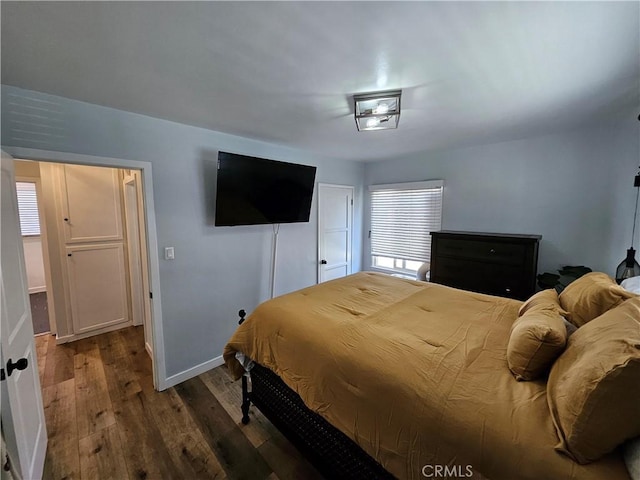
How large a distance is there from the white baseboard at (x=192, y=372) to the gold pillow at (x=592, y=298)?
9.84ft

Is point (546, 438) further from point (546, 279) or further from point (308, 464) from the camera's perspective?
point (546, 279)

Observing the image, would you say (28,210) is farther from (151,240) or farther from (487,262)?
(487,262)

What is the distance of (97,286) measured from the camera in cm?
341

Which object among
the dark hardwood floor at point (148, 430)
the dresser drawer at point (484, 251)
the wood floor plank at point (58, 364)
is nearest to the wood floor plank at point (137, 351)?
the dark hardwood floor at point (148, 430)

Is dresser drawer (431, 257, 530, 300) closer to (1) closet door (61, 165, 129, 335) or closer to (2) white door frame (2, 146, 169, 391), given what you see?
(2) white door frame (2, 146, 169, 391)

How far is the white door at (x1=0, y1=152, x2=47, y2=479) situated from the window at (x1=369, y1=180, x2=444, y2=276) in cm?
389

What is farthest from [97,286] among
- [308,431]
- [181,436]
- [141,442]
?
[308,431]

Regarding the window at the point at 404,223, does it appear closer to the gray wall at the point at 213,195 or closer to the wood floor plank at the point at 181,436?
the gray wall at the point at 213,195

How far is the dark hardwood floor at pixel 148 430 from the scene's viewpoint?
167 cm

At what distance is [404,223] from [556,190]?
1.74 metres

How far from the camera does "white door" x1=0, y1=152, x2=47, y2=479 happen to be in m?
1.22

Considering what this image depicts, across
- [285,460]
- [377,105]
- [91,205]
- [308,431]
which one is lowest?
[285,460]

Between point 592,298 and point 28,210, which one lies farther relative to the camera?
point 28,210

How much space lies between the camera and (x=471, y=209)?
3283 mm
